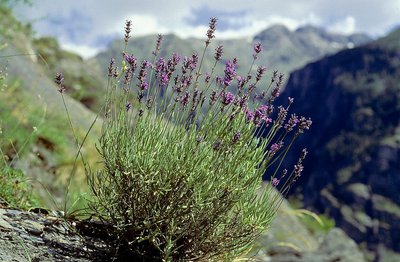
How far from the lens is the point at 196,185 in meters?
3.15

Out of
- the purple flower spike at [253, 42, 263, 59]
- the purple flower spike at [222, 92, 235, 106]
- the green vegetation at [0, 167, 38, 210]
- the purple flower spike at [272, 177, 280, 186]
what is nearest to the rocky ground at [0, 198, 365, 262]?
the green vegetation at [0, 167, 38, 210]

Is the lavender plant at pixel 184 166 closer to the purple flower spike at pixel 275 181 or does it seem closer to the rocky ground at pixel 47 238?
the purple flower spike at pixel 275 181

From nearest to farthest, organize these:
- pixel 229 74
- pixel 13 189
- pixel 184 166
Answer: pixel 184 166 < pixel 229 74 < pixel 13 189

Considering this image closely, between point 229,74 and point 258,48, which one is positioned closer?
point 229,74

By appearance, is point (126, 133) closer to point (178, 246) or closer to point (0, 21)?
point (178, 246)

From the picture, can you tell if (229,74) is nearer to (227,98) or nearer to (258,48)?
(227,98)

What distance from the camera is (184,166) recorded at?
3.17 m

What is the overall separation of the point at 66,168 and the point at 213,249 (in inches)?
193

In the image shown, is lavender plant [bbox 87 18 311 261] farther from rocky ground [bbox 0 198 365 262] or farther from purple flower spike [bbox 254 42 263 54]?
rocky ground [bbox 0 198 365 262]

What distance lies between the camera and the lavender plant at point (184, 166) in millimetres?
3215

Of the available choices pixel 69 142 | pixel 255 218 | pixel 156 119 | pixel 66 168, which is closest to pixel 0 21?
pixel 69 142

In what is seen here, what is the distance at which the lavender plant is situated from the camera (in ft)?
10.5

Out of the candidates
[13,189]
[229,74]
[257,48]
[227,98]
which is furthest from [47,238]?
[257,48]

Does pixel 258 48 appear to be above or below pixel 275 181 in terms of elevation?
above
